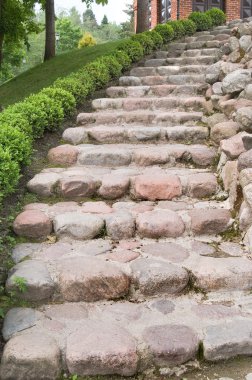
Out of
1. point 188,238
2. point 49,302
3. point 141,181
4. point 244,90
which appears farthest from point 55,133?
point 49,302

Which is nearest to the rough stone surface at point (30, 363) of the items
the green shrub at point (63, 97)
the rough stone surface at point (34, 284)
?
the rough stone surface at point (34, 284)

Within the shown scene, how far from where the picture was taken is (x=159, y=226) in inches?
154

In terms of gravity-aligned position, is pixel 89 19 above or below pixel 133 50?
above

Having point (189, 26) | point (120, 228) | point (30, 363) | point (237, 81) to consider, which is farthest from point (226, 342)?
point (189, 26)

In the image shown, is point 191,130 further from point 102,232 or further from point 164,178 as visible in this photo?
point 102,232

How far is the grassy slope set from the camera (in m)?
11.5

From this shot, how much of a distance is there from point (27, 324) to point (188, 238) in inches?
64.9

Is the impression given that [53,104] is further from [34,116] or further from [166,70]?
[166,70]

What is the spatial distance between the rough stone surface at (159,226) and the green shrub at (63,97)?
10.8 ft

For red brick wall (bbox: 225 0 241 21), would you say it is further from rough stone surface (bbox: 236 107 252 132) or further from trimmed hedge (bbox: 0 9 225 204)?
rough stone surface (bbox: 236 107 252 132)

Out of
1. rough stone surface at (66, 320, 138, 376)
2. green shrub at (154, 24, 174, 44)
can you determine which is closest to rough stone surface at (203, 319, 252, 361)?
rough stone surface at (66, 320, 138, 376)

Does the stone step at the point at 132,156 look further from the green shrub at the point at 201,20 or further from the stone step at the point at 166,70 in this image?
the green shrub at the point at 201,20

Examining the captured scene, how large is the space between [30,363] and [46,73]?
11176 millimetres

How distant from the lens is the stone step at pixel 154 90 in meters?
7.94
